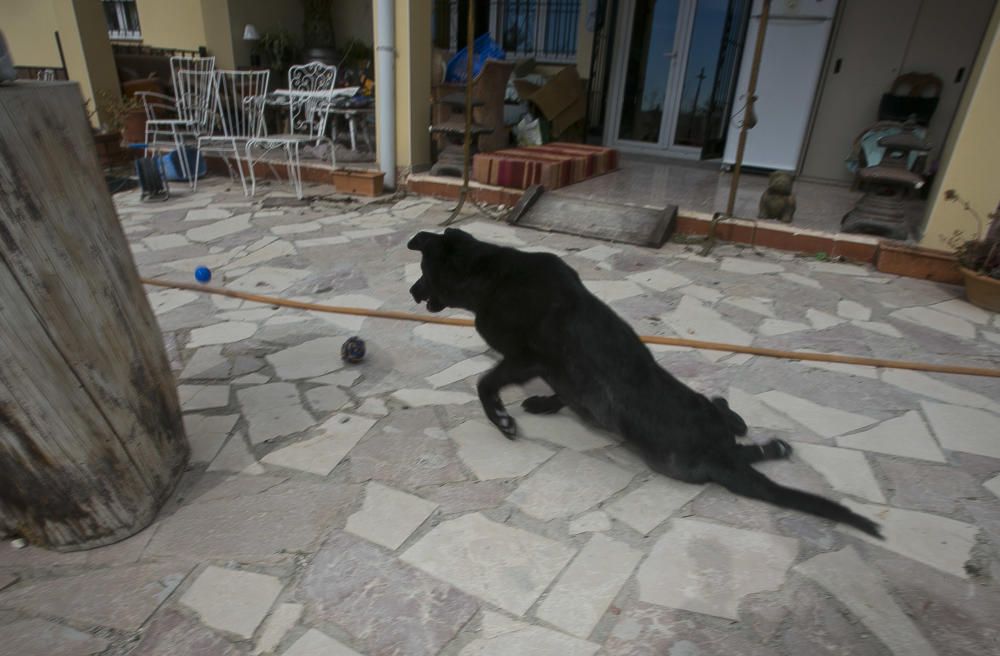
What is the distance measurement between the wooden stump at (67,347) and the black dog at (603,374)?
1259 mm

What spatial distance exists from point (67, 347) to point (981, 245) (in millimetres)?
5335

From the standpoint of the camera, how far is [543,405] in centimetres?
268

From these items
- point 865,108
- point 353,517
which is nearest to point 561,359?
point 353,517

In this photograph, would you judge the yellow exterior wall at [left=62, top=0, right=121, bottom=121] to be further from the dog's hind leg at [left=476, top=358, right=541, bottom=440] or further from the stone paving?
the dog's hind leg at [left=476, top=358, right=541, bottom=440]

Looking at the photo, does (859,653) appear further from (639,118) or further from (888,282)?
(639,118)

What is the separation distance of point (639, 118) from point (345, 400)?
25.0 feet

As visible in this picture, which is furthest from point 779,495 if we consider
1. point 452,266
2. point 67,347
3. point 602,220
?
point 602,220

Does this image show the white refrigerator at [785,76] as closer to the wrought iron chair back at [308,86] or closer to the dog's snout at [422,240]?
the dog's snout at [422,240]

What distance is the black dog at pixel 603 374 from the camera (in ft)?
7.02

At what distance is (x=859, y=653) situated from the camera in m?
1.60

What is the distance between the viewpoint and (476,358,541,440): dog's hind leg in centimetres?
232

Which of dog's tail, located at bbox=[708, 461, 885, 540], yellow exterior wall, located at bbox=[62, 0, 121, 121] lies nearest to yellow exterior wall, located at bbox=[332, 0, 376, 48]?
yellow exterior wall, located at bbox=[62, 0, 121, 121]

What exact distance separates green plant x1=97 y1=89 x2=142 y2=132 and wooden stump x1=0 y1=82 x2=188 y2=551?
7577 millimetres

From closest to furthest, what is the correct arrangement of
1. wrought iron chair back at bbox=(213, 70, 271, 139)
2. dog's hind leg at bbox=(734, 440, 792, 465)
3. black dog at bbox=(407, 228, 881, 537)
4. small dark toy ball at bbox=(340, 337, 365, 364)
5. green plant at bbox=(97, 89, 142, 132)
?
black dog at bbox=(407, 228, 881, 537) < dog's hind leg at bbox=(734, 440, 792, 465) < small dark toy ball at bbox=(340, 337, 365, 364) < wrought iron chair back at bbox=(213, 70, 271, 139) < green plant at bbox=(97, 89, 142, 132)
